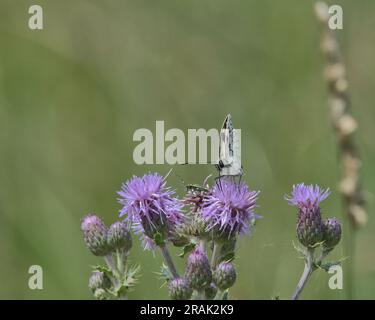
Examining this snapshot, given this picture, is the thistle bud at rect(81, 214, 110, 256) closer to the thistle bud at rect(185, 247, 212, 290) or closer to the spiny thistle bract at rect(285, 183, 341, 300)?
the thistle bud at rect(185, 247, 212, 290)

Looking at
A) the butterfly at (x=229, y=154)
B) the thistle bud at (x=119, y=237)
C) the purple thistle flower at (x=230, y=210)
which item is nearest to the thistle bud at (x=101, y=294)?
the thistle bud at (x=119, y=237)

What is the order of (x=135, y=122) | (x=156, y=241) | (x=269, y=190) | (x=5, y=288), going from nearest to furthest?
(x=156, y=241)
(x=5, y=288)
(x=269, y=190)
(x=135, y=122)

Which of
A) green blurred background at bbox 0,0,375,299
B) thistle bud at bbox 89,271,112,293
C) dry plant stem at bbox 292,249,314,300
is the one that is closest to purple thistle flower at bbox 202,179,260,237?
dry plant stem at bbox 292,249,314,300

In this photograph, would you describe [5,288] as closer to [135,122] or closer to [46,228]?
[46,228]

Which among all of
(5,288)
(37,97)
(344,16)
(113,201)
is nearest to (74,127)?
(37,97)

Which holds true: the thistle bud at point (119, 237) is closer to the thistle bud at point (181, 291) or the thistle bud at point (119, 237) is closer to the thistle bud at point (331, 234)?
the thistle bud at point (181, 291)

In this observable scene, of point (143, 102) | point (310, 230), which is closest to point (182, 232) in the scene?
point (310, 230)
